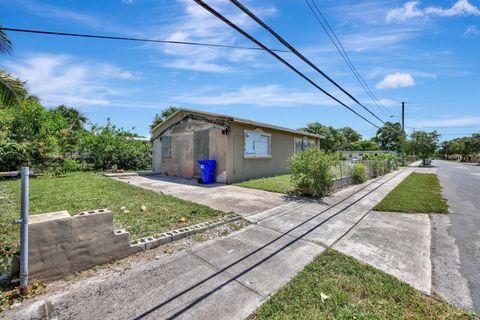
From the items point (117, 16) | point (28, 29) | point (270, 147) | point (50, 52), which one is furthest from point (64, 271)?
point (270, 147)

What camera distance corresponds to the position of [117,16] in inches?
177

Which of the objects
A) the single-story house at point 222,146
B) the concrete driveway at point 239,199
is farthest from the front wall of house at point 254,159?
the concrete driveway at point 239,199

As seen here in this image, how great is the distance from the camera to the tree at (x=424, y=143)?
32.7m

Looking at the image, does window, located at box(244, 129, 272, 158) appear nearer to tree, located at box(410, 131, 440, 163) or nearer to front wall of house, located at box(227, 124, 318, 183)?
front wall of house, located at box(227, 124, 318, 183)

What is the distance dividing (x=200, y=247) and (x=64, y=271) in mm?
1809

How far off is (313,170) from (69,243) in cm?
691

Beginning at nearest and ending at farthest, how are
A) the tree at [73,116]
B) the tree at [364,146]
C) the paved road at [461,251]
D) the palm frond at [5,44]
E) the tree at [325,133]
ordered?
1. the paved road at [461,251]
2. the palm frond at [5,44]
3. the tree at [73,116]
4. the tree at [325,133]
5. the tree at [364,146]

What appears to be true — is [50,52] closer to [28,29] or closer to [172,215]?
[28,29]

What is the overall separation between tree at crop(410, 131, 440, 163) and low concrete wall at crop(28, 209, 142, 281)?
40.4 metres

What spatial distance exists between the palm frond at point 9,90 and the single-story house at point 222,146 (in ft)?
21.8

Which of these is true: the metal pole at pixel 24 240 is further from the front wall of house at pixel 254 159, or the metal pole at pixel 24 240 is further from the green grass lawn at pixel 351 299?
the front wall of house at pixel 254 159

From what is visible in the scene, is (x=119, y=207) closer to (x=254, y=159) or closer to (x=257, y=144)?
(x=254, y=159)

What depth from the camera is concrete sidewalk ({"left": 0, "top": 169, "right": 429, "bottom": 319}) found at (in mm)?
2416

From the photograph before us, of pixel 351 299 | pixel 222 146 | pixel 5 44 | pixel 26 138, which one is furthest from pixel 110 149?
pixel 351 299
